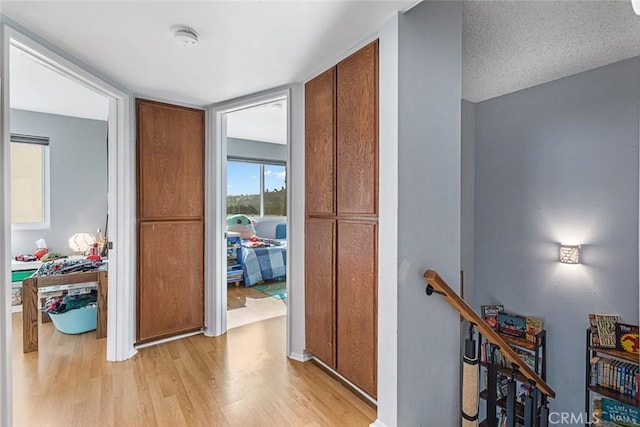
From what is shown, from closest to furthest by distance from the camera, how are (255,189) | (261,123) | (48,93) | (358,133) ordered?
1. (358,133)
2. (48,93)
3. (261,123)
4. (255,189)

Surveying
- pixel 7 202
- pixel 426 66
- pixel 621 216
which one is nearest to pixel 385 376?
pixel 426 66

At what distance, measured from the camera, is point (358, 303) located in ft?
6.66

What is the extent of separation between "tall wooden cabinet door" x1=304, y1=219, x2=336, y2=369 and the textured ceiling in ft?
5.53

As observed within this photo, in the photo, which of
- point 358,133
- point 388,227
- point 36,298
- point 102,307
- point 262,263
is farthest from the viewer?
point 262,263

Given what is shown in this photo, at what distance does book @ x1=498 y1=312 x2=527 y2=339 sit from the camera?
3.21 meters

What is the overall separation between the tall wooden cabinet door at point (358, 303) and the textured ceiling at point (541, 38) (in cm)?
153

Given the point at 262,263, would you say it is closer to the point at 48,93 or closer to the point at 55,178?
the point at 55,178

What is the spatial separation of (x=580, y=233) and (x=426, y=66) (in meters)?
→ 2.34

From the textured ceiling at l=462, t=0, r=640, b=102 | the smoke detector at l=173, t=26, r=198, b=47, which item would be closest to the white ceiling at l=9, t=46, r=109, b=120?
the smoke detector at l=173, t=26, r=198, b=47

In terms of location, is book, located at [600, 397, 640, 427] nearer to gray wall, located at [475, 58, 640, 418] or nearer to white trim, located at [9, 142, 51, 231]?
gray wall, located at [475, 58, 640, 418]

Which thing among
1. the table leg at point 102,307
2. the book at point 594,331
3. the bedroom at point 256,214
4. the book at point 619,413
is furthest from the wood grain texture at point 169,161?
the book at point 619,413

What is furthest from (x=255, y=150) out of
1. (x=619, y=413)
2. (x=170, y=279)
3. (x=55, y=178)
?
(x=619, y=413)

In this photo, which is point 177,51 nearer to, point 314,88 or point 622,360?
point 314,88

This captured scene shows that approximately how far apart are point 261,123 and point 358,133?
3.14m
